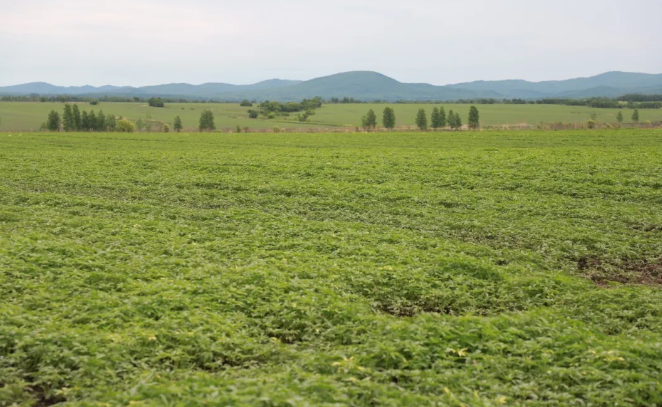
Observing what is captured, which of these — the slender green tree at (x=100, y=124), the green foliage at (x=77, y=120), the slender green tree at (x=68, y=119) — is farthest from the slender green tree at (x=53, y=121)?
the slender green tree at (x=100, y=124)

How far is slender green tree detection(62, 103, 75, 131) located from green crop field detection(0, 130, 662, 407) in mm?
65067

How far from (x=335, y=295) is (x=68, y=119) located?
8334cm

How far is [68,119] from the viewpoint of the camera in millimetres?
81312

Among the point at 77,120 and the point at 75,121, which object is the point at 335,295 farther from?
the point at 77,120

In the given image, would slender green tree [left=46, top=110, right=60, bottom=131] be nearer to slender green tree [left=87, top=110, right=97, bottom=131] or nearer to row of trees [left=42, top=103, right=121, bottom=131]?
A: row of trees [left=42, top=103, right=121, bottom=131]

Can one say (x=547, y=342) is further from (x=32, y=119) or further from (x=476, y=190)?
(x=32, y=119)

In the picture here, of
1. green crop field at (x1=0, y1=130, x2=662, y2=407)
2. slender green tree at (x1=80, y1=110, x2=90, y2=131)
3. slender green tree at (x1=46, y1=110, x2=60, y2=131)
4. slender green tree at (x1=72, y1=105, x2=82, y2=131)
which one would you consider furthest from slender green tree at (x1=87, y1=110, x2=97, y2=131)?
green crop field at (x1=0, y1=130, x2=662, y2=407)

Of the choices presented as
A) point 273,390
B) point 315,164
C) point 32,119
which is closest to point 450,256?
point 273,390

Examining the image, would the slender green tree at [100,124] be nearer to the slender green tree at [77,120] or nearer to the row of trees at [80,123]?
the row of trees at [80,123]

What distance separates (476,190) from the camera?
23062 millimetres

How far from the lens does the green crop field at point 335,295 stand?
745 cm

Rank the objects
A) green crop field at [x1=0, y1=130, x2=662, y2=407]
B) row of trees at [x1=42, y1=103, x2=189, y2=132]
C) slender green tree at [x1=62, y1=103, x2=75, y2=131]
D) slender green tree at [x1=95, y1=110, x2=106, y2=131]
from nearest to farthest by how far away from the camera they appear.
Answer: green crop field at [x1=0, y1=130, x2=662, y2=407] < row of trees at [x1=42, y1=103, x2=189, y2=132] < slender green tree at [x1=62, y1=103, x2=75, y2=131] < slender green tree at [x1=95, y1=110, x2=106, y2=131]

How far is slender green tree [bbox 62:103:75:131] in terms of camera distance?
80812 millimetres

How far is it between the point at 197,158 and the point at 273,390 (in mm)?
28959
